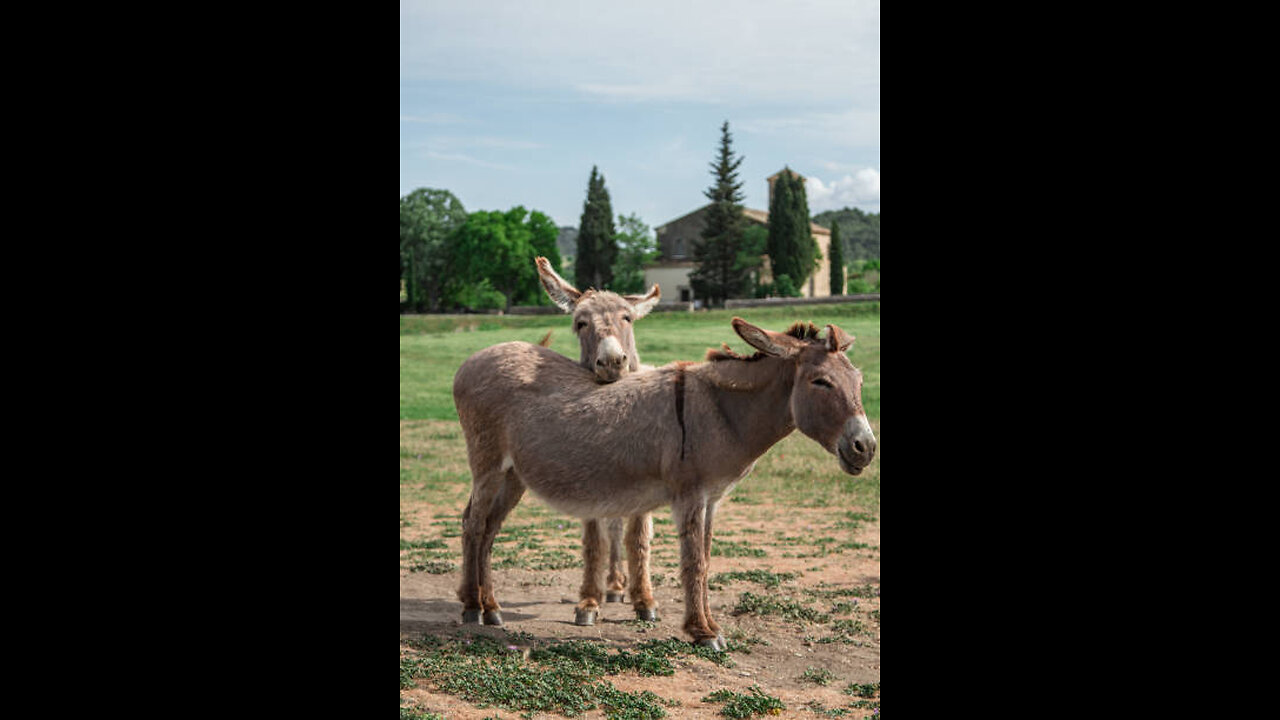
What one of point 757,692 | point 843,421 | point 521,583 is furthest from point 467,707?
point 521,583

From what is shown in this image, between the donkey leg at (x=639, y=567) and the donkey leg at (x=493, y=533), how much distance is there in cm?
104

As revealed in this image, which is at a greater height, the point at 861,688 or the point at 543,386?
the point at 543,386

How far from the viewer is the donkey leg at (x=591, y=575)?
7520 mm

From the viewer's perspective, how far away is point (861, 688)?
5926mm

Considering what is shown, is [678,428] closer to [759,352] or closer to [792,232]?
[759,352]

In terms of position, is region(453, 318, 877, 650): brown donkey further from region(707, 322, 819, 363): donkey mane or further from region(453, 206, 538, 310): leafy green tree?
region(453, 206, 538, 310): leafy green tree

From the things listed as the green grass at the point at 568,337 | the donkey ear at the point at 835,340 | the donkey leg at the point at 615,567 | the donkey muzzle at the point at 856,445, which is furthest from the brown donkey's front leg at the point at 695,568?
the green grass at the point at 568,337

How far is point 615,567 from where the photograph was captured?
8.61 m

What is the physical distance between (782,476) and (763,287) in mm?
9574

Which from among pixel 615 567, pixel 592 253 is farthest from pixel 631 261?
pixel 615 567

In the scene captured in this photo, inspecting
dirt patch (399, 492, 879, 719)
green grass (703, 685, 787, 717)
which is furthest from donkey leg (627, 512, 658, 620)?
green grass (703, 685, 787, 717)

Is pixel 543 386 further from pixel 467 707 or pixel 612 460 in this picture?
pixel 467 707

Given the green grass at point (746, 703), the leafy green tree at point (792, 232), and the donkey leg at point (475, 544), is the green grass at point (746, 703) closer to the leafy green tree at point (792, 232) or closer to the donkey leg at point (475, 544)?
the donkey leg at point (475, 544)

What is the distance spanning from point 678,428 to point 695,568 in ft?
3.47
